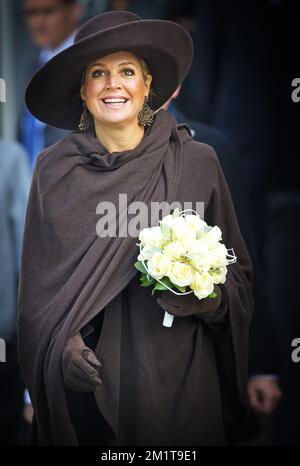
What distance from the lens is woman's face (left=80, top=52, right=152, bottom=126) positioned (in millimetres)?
3090

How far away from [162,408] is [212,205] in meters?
0.65

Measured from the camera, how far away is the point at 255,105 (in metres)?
5.79

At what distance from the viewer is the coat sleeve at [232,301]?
3.14 m

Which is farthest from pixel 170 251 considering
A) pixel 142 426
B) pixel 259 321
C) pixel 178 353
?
pixel 259 321

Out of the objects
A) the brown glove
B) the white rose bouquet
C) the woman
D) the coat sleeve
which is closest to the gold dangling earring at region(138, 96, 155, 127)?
the woman

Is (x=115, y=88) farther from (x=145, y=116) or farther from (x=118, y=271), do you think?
(x=118, y=271)

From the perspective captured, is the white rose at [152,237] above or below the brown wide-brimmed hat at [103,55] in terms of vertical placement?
below

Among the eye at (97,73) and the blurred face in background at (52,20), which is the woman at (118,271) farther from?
the blurred face in background at (52,20)

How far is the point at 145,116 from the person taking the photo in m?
3.15

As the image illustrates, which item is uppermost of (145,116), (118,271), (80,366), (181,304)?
(145,116)

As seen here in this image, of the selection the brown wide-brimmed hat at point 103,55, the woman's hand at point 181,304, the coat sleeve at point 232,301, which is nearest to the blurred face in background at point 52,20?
the brown wide-brimmed hat at point 103,55

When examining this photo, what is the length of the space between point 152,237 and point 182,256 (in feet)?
0.34

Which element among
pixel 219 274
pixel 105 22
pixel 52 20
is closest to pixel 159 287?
pixel 219 274

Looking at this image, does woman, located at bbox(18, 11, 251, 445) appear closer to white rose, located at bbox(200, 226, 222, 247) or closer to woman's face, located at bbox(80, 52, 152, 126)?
woman's face, located at bbox(80, 52, 152, 126)
